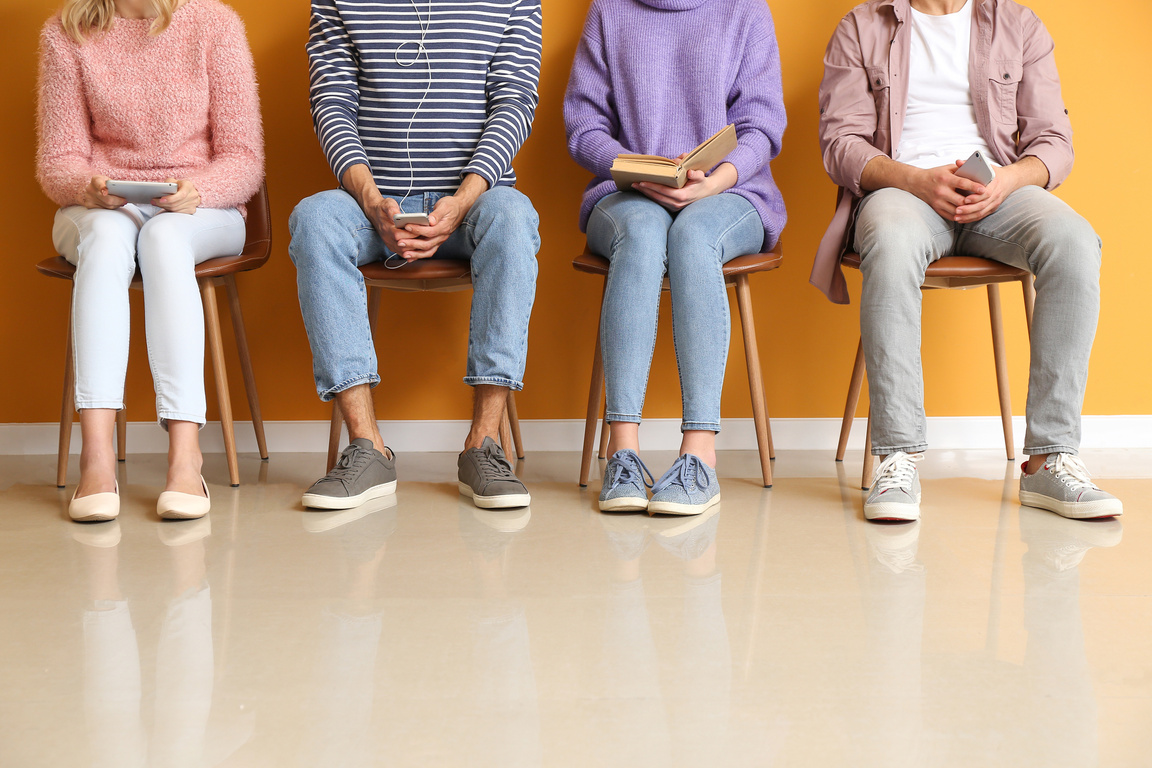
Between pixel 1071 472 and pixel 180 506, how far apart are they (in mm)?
1604

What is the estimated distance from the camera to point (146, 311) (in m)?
1.65

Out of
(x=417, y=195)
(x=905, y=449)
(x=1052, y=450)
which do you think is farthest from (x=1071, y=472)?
(x=417, y=195)

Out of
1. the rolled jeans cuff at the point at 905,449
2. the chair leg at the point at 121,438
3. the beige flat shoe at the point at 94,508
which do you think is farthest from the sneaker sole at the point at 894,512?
the chair leg at the point at 121,438

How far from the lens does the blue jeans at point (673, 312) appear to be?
169 centimetres

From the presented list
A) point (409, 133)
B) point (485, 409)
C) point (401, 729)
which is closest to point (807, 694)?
point (401, 729)

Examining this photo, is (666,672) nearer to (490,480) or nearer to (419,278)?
(490,480)

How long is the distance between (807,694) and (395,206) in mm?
1206

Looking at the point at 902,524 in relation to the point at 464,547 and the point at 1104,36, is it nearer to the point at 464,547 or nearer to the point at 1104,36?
the point at 464,547

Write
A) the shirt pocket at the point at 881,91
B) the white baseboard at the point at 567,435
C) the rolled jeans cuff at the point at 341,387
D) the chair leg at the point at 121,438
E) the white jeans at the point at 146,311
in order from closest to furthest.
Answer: the white jeans at the point at 146,311 < the rolled jeans cuff at the point at 341,387 < the shirt pocket at the point at 881,91 < the chair leg at the point at 121,438 < the white baseboard at the point at 567,435

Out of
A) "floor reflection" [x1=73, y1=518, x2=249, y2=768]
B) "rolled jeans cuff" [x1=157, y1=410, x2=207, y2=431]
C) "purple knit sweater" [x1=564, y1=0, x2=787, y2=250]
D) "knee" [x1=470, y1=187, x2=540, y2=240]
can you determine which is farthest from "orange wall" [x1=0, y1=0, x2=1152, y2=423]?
"floor reflection" [x1=73, y1=518, x2=249, y2=768]

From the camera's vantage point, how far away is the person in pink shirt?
5.31 ft

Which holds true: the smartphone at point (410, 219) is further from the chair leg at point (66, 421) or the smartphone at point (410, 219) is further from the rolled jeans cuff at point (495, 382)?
the chair leg at point (66, 421)

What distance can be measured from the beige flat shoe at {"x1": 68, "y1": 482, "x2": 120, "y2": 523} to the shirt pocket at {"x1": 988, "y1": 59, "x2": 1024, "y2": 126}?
1943 mm

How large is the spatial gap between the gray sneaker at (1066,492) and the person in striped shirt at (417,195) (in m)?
0.95
